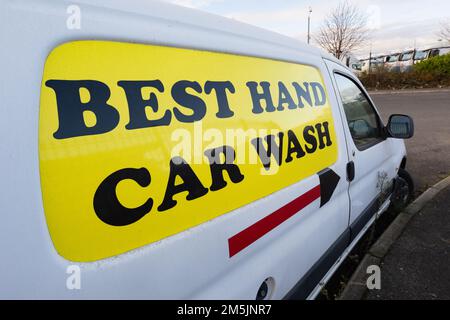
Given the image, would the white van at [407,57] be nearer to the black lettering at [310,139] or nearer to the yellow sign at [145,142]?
the black lettering at [310,139]

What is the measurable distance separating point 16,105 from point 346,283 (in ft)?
8.44

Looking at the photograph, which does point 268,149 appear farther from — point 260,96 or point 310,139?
point 310,139

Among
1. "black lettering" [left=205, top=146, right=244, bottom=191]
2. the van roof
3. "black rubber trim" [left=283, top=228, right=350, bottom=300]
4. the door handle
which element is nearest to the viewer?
the van roof

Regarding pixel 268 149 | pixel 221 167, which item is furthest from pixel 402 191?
pixel 221 167

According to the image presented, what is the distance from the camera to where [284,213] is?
1496mm

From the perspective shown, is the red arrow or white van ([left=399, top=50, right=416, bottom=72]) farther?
white van ([left=399, top=50, right=416, bottom=72])

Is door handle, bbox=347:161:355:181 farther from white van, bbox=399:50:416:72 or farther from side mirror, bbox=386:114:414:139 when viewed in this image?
white van, bbox=399:50:416:72

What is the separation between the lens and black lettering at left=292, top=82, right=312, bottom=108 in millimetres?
1699

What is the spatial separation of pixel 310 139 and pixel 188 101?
90cm

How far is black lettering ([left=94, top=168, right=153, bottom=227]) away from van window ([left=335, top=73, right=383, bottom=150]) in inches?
66.9

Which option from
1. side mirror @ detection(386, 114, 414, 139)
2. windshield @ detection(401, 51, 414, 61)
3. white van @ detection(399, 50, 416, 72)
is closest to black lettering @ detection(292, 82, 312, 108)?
side mirror @ detection(386, 114, 414, 139)

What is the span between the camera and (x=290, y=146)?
1.58 metres

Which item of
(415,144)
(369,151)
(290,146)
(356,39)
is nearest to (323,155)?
(290,146)

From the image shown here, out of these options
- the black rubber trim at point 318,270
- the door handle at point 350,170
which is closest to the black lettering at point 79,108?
the black rubber trim at point 318,270
